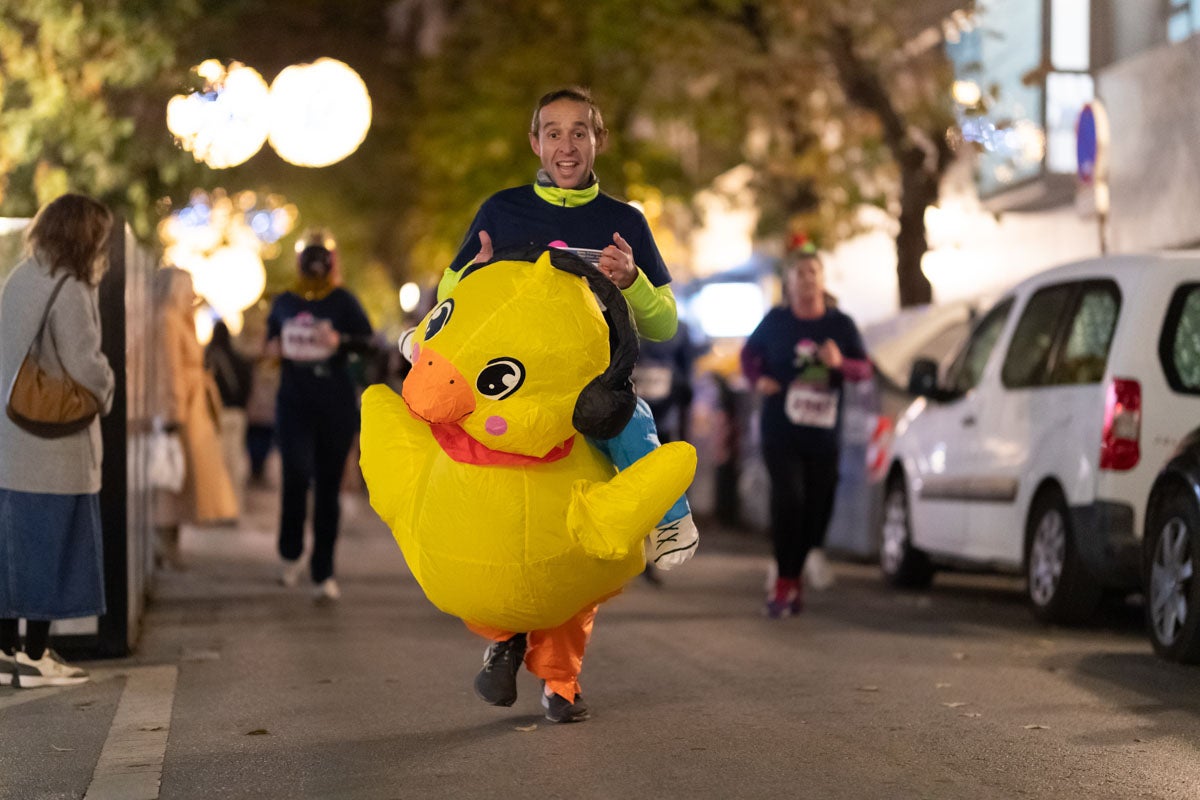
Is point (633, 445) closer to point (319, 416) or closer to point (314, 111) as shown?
point (319, 416)

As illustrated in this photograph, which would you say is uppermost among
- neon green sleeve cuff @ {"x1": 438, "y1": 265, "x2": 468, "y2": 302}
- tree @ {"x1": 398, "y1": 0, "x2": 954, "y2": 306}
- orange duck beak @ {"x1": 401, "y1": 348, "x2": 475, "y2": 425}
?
tree @ {"x1": 398, "y1": 0, "x2": 954, "y2": 306}

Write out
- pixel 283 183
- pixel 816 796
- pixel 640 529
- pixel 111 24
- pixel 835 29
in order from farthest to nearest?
pixel 283 183 → pixel 835 29 → pixel 111 24 → pixel 640 529 → pixel 816 796

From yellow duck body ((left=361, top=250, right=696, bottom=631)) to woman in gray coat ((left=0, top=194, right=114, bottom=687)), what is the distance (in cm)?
223

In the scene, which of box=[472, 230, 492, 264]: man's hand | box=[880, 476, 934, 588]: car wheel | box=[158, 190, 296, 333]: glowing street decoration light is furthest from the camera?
box=[158, 190, 296, 333]: glowing street decoration light

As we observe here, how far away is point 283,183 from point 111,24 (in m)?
25.3

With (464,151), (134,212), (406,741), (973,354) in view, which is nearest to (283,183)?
(464,151)

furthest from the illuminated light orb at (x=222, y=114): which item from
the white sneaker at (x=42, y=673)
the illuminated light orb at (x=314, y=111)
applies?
the white sneaker at (x=42, y=673)

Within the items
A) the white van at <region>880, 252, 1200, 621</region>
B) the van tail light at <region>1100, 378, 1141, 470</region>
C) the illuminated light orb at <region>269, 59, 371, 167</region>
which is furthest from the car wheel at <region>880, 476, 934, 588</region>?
the illuminated light orb at <region>269, 59, 371, 167</region>

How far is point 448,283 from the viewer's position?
699 cm

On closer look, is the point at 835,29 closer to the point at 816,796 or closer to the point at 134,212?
the point at 134,212

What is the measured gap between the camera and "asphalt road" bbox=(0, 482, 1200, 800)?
636 cm

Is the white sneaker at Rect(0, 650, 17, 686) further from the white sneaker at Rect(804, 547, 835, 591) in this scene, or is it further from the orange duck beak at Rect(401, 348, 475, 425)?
the white sneaker at Rect(804, 547, 835, 591)

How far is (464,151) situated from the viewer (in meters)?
33.1

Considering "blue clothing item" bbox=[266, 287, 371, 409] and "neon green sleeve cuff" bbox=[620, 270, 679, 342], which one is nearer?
"neon green sleeve cuff" bbox=[620, 270, 679, 342]
